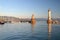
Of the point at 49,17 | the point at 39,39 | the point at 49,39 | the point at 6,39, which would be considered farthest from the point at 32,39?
the point at 49,17

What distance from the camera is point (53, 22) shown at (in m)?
28.8

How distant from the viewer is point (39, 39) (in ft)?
23.0

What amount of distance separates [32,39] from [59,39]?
1339 millimetres

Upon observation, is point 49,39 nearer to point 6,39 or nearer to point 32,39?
point 32,39

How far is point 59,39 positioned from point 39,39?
0.99m

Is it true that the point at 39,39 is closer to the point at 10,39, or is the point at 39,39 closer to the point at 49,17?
the point at 10,39

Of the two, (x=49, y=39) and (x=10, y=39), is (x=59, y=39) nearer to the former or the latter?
(x=49, y=39)

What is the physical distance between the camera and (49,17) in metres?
25.1

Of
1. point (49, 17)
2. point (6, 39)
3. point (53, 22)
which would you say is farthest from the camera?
point (53, 22)

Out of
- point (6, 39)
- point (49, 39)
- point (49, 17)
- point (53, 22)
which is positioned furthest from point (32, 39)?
point (53, 22)

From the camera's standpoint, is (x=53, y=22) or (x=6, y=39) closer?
(x=6, y=39)

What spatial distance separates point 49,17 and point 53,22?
13.0 ft

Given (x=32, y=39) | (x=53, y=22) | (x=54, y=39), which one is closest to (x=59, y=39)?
(x=54, y=39)

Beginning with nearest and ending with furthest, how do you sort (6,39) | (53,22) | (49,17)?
1. (6,39)
2. (49,17)
3. (53,22)
